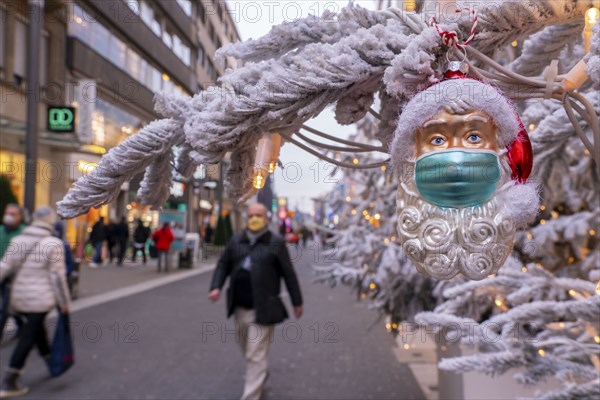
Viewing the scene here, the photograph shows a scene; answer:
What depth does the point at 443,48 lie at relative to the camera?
0.95 meters

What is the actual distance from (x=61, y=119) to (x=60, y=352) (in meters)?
4.20

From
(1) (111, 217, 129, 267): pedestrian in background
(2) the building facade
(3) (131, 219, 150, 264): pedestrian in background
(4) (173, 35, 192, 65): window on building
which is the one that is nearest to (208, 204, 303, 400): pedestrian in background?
(2) the building facade

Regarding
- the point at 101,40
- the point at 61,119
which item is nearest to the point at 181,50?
the point at 101,40

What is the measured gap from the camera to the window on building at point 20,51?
40.9 feet

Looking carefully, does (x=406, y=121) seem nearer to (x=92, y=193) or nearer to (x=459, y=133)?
(x=459, y=133)

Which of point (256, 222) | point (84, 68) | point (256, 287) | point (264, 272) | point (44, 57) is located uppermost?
point (84, 68)

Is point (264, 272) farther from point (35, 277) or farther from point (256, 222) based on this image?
point (35, 277)

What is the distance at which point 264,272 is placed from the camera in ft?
15.3

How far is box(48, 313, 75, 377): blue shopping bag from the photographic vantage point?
16.0 ft

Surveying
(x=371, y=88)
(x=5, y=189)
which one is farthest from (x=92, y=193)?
(x=5, y=189)

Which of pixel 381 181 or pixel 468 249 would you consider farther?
pixel 381 181

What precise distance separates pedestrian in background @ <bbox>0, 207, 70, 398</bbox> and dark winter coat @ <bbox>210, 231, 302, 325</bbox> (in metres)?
1.54

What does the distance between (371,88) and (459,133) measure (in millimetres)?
245

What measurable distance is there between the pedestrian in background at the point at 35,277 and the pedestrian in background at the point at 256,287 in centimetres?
155
